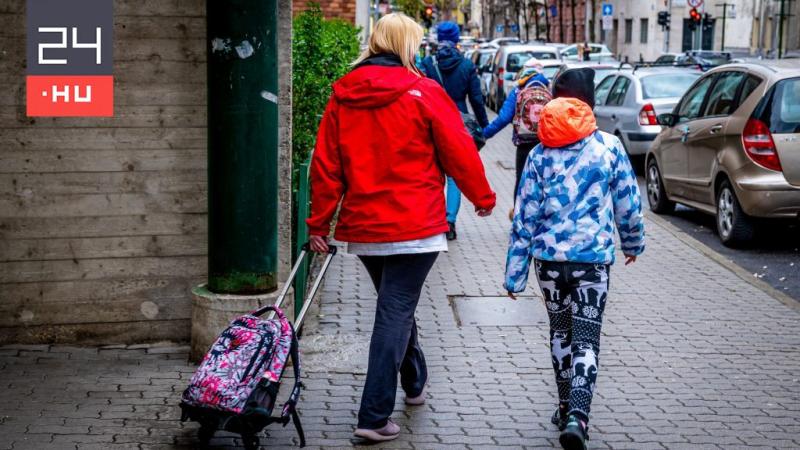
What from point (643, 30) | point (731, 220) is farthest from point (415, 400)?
point (643, 30)

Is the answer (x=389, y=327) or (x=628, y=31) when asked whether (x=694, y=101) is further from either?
(x=628, y=31)

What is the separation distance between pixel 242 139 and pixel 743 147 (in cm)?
606

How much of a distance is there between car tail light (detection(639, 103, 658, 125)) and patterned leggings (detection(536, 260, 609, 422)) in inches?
507

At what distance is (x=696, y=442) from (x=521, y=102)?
15.9ft

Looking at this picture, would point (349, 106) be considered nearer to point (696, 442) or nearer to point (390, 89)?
point (390, 89)

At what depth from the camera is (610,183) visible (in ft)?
18.2

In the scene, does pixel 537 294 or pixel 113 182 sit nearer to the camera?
pixel 113 182

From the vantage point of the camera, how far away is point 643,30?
71.6 metres

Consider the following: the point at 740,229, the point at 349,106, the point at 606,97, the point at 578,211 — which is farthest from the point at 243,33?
the point at 606,97

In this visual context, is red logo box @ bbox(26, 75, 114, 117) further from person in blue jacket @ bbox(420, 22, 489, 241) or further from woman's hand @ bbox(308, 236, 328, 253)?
person in blue jacket @ bbox(420, 22, 489, 241)

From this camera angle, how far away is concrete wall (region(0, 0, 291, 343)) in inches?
280

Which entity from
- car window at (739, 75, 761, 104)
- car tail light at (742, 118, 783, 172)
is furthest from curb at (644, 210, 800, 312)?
car window at (739, 75, 761, 104)

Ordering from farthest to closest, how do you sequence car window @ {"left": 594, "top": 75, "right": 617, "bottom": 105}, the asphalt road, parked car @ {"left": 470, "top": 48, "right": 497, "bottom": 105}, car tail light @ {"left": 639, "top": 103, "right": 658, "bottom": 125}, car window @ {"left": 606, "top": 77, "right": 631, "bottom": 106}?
1. parked car @ {"left": 470, "top": 48, "right": 497, "bottom": 105}
2. car window @ {"left": 594, "top": 75, "right": 617, "bottom": 105}
3. car window @ {"left": 606, "top": 77, "right": 631, "bottom": 106}
4. car tail light @ {"left": 639, "top": 103, "right": 658, "bottom": 125}
5. the asphalt road

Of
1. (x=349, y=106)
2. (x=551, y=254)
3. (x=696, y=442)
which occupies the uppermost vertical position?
(x=349, y=106)
